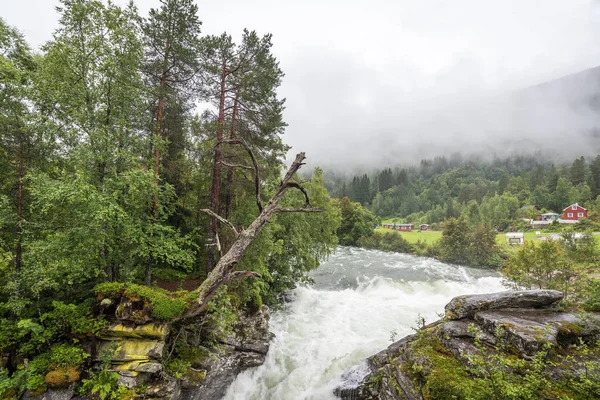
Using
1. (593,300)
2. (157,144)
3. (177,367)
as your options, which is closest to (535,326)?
(593,300)

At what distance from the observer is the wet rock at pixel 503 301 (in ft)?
24.5

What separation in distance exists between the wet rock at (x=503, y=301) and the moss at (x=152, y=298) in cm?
798

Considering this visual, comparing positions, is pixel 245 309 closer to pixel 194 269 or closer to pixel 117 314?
pixel 194 269

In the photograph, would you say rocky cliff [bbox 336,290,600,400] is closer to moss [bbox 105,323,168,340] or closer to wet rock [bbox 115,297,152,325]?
moss [bbox 105,323,168,340]

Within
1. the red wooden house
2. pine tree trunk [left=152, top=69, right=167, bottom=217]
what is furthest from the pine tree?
the red wooden house

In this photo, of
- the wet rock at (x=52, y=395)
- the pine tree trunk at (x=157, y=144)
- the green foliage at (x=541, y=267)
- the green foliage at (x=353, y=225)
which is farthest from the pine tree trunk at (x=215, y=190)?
the green foliage at (x=353, y=225)

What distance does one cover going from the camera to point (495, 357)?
15.5 ft

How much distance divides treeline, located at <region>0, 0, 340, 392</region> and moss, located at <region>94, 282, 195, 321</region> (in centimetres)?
71

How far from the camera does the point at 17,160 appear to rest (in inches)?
279

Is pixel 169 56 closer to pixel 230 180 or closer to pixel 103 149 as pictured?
pixel 103 149

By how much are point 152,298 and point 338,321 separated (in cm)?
962

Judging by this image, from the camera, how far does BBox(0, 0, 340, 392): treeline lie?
21.4 ft

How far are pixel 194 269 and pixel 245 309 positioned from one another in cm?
361

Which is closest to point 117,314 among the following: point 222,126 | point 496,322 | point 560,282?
point 222,126
